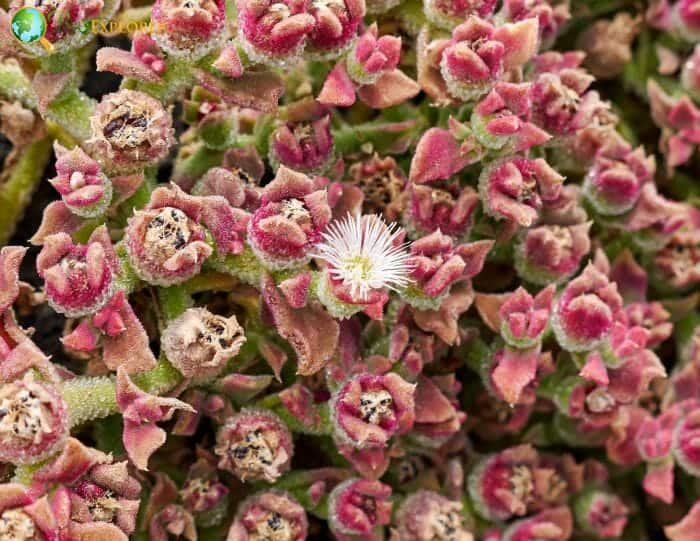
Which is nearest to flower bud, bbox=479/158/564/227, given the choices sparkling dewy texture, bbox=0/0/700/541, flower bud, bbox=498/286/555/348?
sparkling dewy texture, bbox=0/0/700/541

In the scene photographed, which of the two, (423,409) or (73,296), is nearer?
(73,296)

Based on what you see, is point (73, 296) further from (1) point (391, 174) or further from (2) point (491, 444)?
(2) point (491, 444)

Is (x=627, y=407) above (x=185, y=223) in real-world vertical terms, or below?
below

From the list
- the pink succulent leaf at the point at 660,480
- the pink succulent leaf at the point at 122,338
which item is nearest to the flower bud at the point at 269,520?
the pink succulent leaf at the point at 122,338

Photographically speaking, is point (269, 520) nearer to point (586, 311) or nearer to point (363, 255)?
point (363, 255)

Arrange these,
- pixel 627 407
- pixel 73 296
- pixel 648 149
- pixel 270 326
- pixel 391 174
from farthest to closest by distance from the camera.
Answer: pixel 648 149
pixel 627 407
pixel 391 174
pixel 270 326
pixel 73 296

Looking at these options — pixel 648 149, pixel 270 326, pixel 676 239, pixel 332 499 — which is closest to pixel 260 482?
pixel 332 499

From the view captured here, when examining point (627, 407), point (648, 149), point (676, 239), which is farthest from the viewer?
point (648, 149)
